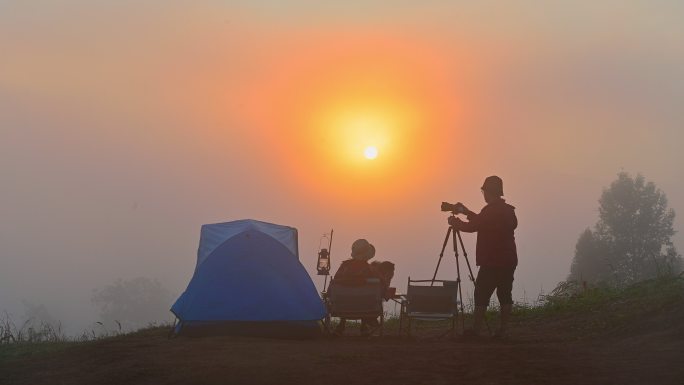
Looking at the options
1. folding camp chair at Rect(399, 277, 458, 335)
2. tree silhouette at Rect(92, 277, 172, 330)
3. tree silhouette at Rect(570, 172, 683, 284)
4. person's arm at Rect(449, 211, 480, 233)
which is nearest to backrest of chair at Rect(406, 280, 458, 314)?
folding camp chair at Rect(399, 277, 458, 335)

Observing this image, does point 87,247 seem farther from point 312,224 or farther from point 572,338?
point 572,338

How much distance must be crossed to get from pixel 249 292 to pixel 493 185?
425cm

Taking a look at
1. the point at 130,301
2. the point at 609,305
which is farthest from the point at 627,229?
the point at 130,301

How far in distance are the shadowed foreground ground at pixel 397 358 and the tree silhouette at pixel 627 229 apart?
44.8 m

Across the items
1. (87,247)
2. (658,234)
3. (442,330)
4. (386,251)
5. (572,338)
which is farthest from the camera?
(87,247)

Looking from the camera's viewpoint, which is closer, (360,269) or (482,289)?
(482,289)

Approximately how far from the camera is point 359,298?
12.3 meters

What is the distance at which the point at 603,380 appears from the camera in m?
7.00

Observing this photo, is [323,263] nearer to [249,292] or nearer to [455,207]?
[249,292]

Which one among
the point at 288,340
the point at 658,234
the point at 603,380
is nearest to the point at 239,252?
the point at 288,340

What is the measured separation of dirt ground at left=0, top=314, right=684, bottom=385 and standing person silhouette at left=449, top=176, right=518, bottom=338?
2.23 ft

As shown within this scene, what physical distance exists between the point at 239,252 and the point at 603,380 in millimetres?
7047

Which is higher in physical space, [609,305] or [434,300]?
[609,305]

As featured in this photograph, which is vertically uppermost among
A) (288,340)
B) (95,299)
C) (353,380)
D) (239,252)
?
(95,299)
